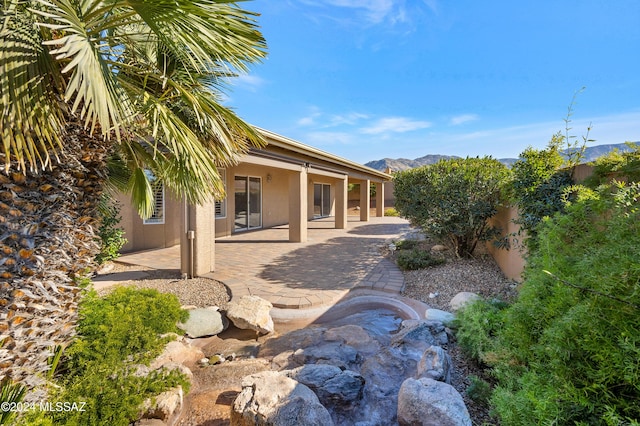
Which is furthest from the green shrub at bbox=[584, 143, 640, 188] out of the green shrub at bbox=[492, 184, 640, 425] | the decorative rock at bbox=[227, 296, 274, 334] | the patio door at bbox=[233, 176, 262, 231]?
→ the patio door at bbox=[233, 176, 262, 231]

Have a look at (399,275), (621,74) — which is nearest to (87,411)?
(399,275)

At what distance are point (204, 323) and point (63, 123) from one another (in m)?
3.53

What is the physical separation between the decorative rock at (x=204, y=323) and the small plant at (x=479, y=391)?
385 cm

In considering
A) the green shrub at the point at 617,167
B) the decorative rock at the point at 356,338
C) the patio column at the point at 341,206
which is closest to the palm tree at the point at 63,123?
the decorative rock at the point at 356,338

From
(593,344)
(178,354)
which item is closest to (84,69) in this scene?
(593,344)

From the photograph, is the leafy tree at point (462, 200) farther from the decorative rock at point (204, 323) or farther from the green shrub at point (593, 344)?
the decorative rock at point (204, 323)

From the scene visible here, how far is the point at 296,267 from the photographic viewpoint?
798 cm

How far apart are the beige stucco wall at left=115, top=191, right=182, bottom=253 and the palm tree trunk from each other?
21.0ft

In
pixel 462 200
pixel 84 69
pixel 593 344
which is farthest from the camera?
pixel 462 200

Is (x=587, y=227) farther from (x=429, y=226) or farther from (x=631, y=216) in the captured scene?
(x=429, y=226)

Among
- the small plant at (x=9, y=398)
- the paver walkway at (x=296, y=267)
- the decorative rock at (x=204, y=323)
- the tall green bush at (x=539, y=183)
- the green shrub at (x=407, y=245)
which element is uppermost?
the tall green bush at (x=539, y=183)

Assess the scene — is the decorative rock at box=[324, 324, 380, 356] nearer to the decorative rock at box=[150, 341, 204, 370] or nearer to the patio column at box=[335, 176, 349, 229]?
the decorative rock at box=[150, 341, 204, 370]

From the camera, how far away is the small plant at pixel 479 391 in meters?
2.85

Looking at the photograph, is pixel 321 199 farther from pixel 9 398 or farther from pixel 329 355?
pixel 9 398
